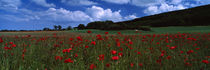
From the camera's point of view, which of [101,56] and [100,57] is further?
[100,57]

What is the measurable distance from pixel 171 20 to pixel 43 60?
975 inches

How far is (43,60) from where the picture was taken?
3.15 m

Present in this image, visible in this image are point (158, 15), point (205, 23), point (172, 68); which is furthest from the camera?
point (158, 15)

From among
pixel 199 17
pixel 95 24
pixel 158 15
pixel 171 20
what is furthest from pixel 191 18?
pixel 95 24

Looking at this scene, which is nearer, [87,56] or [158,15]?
[87,56]

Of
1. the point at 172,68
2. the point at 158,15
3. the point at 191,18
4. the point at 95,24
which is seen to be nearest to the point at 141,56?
the point at 172,68

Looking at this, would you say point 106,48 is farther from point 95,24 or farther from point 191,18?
point 191,18

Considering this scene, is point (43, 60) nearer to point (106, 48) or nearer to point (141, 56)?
point (106, 48)

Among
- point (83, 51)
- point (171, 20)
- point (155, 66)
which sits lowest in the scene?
point (155, 66)

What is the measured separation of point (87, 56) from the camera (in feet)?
10.5

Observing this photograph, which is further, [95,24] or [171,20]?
[95,24]

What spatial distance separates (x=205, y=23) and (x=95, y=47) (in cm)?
2475

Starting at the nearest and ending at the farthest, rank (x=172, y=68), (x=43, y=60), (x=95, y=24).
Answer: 1. (x=172, y=68)
2. (x=43, y=60)
3. (x=95, y=24)

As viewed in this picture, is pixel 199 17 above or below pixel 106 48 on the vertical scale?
above
